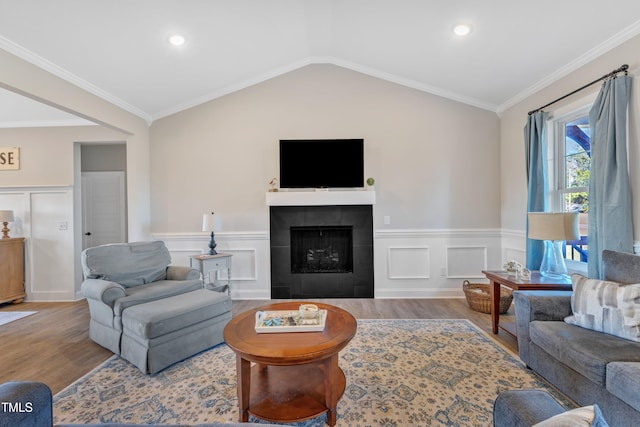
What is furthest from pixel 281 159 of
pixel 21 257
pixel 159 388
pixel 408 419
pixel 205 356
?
pixel 21 257

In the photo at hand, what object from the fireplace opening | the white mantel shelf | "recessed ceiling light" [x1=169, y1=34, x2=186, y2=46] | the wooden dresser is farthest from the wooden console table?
the wooden dresser

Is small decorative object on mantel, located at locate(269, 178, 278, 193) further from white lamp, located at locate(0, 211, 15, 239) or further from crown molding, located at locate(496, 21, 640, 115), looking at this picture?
white lamp, located at locate(0, 211, 15, 239)

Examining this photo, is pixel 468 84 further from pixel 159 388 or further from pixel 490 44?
pixel 159 388

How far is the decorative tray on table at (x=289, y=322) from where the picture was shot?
6.10 feet

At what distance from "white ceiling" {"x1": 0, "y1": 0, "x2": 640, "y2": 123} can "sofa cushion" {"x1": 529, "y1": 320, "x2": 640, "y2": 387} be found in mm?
2398

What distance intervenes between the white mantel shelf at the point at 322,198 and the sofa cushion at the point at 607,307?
2.37m

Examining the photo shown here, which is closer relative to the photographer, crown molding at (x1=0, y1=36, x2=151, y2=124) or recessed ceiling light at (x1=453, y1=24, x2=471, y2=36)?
crown molding at (x1=0, y1=36, x2=151, y2=124)

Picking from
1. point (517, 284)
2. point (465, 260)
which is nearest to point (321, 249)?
point (465, 260)

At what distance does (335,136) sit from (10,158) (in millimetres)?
4769

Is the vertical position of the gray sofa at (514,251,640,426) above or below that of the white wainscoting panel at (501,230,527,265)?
below

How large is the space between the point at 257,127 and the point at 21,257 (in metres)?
3.86

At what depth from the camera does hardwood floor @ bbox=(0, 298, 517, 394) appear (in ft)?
7.56

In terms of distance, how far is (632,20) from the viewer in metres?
2.25

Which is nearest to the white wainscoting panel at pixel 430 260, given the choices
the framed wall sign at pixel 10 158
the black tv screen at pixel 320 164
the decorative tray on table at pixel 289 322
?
the black tv screen at pixel 320 164
